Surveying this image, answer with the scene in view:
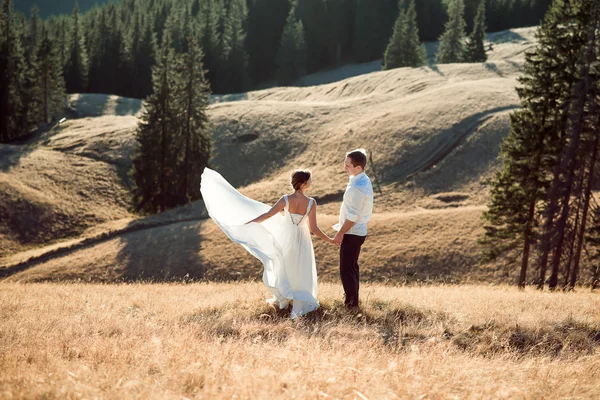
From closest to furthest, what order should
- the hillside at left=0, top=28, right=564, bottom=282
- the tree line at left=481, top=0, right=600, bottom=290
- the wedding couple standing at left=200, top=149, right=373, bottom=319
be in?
the wedding couple standing at left=200, top=149, right=373, bottom=319, the tree line at left=481, top=0, right=600, bottom=290, the hillside at left=0, top=28, right=564, bottom=282

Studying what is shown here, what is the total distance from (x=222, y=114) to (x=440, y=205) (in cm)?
3687

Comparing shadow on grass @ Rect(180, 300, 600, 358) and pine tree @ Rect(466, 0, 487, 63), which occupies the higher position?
pine tree @ Rect(466, 0, 487, 63)

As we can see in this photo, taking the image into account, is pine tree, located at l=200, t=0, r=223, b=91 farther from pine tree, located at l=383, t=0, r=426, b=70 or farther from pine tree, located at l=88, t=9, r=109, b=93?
pine tree, located at l=383, t=0, r=426, b=70

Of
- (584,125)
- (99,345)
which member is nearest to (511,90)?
(584,125)

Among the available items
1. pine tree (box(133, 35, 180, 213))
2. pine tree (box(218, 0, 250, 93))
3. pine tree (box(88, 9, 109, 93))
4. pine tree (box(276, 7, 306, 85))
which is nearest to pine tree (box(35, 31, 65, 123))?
pine tree (box(88, 9, 109, 93))

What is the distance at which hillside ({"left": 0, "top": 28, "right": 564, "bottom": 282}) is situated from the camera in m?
34.8

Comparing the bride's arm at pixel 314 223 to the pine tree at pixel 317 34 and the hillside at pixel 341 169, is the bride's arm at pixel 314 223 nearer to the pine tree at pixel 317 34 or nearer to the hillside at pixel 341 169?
the hillside at pixel 341 169

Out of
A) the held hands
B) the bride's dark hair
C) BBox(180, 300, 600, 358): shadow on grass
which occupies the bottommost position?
BBox(180, 300, 600, 358): shadow on grass

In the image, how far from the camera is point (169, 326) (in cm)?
826

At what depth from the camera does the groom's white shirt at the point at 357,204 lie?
368 inches

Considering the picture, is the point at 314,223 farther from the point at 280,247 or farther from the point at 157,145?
the point at 157,145

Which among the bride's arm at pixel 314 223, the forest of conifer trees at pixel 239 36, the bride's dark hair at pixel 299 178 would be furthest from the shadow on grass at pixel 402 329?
the forest of conifer trees at pixel 239 36

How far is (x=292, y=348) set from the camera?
6.85 metres

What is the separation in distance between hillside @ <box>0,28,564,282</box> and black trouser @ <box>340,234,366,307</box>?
6.84 m
